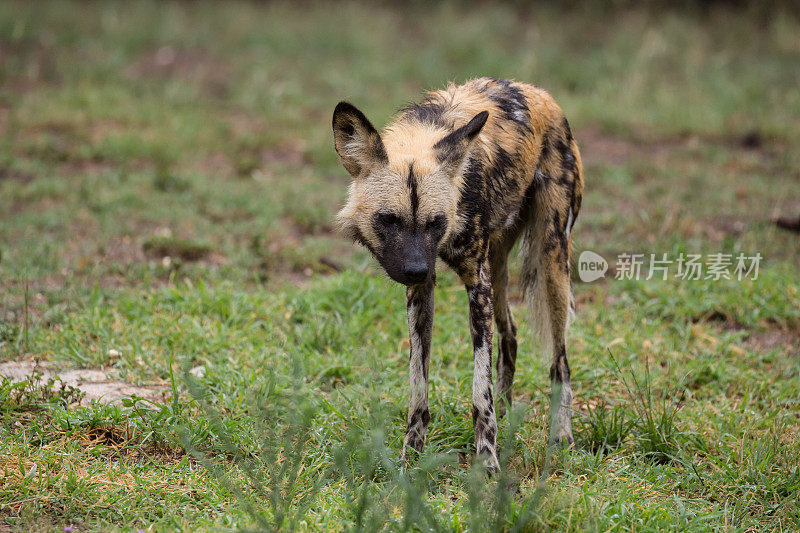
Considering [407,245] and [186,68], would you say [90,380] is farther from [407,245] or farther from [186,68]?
[186,68]

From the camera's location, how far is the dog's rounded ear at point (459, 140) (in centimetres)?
315

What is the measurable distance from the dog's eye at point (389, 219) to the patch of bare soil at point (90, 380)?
60.8 inches

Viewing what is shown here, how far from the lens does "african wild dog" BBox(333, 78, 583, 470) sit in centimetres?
309

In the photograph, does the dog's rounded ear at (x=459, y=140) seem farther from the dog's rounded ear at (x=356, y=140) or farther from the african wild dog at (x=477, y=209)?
the dog's rounded ear at (x=356, y=140)

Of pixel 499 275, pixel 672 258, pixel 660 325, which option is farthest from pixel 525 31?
pixel 499 275

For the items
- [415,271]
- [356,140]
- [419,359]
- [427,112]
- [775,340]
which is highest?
[427,112]

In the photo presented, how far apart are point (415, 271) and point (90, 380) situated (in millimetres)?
1966

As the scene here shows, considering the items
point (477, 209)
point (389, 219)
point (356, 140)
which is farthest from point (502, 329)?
point (356, 140)

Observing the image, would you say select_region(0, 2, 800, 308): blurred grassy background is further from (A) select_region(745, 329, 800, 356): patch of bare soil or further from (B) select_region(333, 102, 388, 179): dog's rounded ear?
(B) select_region(333, 102, 388, 179): dog's rounded ear

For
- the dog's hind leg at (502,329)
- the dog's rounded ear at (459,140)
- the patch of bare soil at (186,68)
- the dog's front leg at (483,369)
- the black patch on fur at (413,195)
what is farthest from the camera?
the patch of bare soil at (186,68)

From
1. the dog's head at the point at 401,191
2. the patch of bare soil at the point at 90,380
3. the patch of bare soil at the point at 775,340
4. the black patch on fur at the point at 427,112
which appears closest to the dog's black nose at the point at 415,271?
the dog's head at the point at 401,191

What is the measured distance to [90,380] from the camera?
3.89 m

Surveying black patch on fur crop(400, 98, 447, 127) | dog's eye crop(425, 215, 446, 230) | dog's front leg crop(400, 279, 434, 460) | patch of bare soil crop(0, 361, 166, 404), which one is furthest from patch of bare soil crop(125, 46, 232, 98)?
dog's eye crop(425, 215, 446, 230)

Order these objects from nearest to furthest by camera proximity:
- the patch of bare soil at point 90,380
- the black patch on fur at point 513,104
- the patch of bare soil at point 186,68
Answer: the black patch on fur at point 513,104, the patch of bare soil at point 90,380, the patch of bare soil at point 186,68
